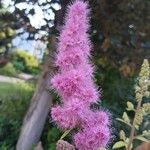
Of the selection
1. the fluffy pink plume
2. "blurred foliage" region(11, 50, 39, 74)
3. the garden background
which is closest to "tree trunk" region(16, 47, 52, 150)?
the garden background

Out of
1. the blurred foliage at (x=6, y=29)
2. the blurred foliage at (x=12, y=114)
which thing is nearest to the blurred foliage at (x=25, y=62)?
the blurred foliage at (x=12, y=114)

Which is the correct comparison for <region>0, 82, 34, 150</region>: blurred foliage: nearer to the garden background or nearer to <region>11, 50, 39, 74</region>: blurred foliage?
the garden background

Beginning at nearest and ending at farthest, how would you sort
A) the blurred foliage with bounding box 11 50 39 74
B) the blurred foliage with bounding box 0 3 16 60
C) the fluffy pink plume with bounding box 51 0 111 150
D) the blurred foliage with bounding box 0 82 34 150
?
the fluffy pink plume with bounding box 51 0 111 150, the blurred foliage with bounding box 0 3 16 60, the blurred foliage with bounding box 0 82 34 150, the blurred foliage with bounding box 11 50 39 74

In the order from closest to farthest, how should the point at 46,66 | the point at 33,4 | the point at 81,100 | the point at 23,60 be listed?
the point at 81,100
the point at 33,4
the point at 46,66
the point at 23,60

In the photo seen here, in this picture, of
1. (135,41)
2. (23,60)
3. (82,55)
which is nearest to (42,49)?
(135,41)

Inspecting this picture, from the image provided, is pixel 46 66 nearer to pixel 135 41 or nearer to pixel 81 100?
pixel 135 41

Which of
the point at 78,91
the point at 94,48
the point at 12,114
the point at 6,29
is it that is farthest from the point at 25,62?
the point at 78,91

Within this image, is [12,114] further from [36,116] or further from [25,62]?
[25,62]
